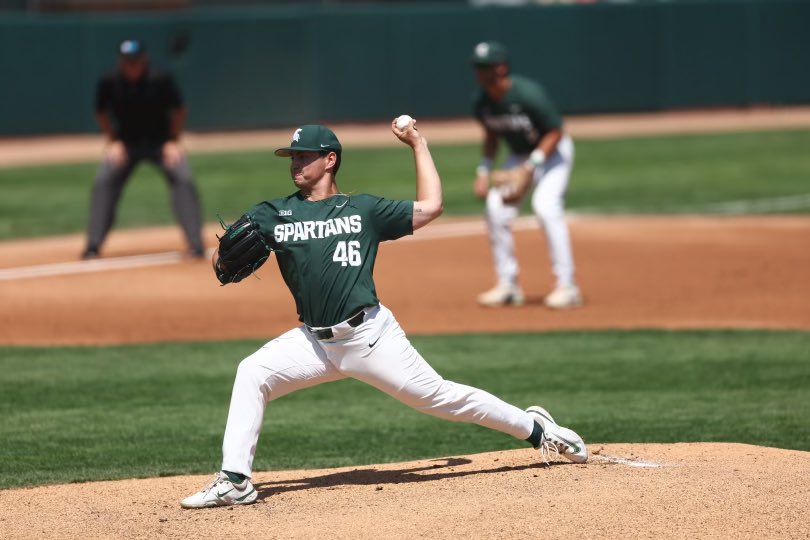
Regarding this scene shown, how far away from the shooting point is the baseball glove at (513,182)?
11125mm

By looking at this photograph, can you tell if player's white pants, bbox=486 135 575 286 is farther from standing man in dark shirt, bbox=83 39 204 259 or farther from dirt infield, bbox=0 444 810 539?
dirt infield, bbox=0 444 810 539

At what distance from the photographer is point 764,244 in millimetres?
15023

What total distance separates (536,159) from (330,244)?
5386 millimetres

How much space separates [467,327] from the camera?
11.3 m

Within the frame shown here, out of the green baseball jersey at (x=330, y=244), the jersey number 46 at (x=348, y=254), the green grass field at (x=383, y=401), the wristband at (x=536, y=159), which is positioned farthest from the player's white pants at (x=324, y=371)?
the wristband at (x=536, y=159)

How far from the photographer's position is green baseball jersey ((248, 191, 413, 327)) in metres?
5.88

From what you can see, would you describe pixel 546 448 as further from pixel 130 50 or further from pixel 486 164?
pixel 130 50

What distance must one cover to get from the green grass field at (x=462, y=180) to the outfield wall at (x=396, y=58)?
2778 mm

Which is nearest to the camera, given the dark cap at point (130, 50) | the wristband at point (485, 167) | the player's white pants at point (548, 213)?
the player's white pants at point (548, 213)

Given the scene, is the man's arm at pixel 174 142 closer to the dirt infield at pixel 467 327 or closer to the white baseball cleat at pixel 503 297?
the dirt infield at pixel 467 327

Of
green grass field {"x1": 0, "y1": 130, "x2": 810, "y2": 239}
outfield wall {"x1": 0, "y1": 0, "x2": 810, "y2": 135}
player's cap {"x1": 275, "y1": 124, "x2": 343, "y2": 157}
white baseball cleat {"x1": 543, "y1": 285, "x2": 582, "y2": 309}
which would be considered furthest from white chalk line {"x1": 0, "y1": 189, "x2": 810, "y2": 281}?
outfield wall {"x1": 0, "y1": 0, "x2": 810, "y2": 135}

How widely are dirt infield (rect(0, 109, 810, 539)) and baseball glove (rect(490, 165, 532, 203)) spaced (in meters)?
1.04

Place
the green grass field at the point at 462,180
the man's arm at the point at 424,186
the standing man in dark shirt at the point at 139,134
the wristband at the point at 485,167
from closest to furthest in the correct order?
the man's arm at the point at 424,186 < the wristband at the point at 485,167 < the standing man in dark shirt at the point at 139,134 < the green grass field at the point at 462,180

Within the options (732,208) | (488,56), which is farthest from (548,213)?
(732,208)
